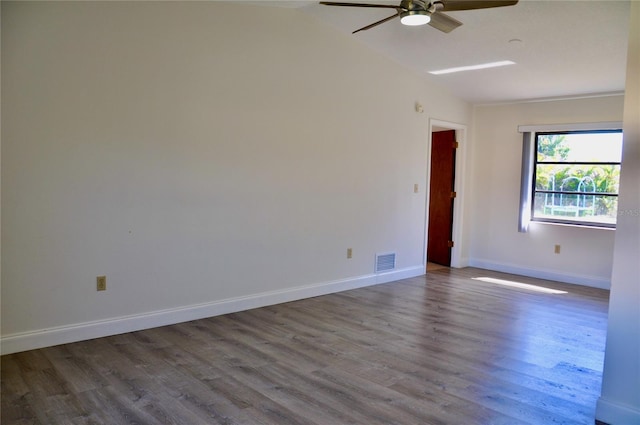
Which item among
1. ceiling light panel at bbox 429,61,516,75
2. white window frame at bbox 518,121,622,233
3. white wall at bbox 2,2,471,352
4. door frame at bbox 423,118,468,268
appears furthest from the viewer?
door frame at bbox 423,118,468,268

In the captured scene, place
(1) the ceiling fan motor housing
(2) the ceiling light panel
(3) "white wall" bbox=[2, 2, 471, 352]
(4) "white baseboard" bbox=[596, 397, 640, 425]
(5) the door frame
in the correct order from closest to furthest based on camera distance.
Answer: (4) "white baseboard" bbox=[596, 397, 640, 425], (1) the ceiling fan motor housing, (3) "white wall" bbox=[2, 2, 471, 352], (2) the ceiling light panel, (5) the door frame

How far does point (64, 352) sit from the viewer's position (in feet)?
10.5

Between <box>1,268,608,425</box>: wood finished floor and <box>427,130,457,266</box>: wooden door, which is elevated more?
<box>427,130,457,266</box>: wooden door

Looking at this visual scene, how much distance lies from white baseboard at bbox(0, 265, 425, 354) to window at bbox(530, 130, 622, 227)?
2.87 metres

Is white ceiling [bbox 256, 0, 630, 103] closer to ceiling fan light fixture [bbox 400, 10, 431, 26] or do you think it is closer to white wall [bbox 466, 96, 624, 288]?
white wall [bbox 466, 96, 624, 288]

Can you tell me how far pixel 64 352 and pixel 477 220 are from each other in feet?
18.8

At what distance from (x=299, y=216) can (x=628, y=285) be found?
303cm

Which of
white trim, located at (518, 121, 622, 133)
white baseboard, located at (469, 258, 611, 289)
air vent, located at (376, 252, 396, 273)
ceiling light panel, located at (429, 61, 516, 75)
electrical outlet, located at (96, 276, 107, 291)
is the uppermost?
ceiling light panel, located at (429, 61, 516, 75)

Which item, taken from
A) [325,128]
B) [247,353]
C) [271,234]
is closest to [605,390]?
[247,353]

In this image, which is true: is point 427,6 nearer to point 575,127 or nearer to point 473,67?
point 473,67

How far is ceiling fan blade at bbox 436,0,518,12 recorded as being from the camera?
2916 millimetres

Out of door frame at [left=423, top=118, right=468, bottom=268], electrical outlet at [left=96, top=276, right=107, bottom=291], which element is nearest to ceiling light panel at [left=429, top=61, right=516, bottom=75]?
door frame at [left=423, top=118, right=468, bottom=268]

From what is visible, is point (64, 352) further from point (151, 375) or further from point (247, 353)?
point (247, 353)

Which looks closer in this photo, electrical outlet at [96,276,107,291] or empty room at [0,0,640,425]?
empty room at [0,0,640,425]
